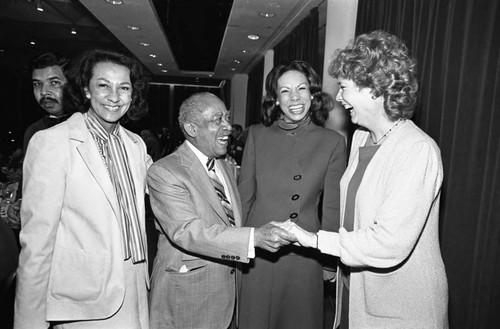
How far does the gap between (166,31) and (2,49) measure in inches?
186

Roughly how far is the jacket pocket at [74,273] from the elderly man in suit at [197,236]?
324mm

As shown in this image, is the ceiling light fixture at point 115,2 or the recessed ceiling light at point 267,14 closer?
the ceiling light fixture at point 115,2

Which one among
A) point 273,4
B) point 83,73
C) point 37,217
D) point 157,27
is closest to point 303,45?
point 273,4

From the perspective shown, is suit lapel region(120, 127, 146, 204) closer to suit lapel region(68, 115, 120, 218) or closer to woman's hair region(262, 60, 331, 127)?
suit lapel region(68, 115, 120, 218)

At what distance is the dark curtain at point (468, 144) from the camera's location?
211 cm

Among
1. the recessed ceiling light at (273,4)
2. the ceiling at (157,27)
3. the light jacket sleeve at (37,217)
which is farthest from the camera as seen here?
the ceiling at (157,27)

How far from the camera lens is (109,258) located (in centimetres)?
156

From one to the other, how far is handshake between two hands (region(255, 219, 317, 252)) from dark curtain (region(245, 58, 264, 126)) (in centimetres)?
837

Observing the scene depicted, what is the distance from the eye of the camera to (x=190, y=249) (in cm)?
168

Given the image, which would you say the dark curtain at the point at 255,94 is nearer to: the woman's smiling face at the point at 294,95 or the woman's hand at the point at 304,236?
the woman's smiling face at the point at 294,95

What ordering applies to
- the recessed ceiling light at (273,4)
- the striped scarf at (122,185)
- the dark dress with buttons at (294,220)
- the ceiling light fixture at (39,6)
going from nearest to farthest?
the striped scarf at (122,185), the dark dress with buttons at (294,220), the recessed ceiling light at (273,4), the ceiling light fixture at (39,6)

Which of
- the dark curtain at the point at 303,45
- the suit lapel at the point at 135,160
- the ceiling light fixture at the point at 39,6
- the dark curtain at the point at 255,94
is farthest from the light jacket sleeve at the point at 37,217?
the dark curtain at the point at 255,94

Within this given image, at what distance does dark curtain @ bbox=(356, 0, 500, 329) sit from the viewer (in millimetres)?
2111

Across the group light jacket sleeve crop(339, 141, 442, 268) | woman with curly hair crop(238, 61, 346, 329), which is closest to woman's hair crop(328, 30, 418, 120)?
light jacket sleeve crop(339, 141, 442, 268)
